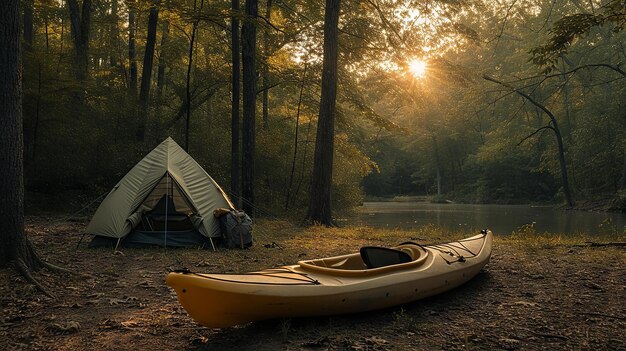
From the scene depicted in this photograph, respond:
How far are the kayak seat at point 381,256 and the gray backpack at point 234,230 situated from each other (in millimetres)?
3709

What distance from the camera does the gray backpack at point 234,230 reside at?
8.41 m

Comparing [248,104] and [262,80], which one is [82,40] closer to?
[262,80]

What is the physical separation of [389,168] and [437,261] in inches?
1951

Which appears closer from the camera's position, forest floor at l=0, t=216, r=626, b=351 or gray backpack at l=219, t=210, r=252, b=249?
forest floor at l=0, t=216, r=626, b=351

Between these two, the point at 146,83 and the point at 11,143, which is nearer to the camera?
the point at 11,143

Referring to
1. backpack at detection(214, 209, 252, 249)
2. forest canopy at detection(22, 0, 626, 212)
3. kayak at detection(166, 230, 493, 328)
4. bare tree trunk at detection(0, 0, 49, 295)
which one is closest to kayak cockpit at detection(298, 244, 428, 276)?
kayak at detection(166, 230, 493, 328)

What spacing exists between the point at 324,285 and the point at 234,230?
4.44 m

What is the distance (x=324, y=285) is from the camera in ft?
13.9

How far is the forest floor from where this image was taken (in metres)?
3.91

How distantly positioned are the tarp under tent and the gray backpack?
0.63ft

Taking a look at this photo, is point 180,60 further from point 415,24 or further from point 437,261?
point 437,261

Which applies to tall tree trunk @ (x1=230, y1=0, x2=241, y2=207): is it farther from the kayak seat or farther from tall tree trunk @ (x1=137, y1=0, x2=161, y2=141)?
the kayak seat

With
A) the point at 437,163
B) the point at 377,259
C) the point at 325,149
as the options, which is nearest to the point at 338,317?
the point at 377,259

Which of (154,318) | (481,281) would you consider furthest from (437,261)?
(154,318)
